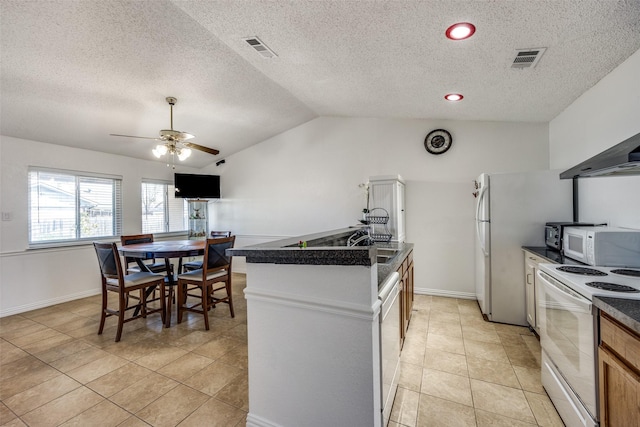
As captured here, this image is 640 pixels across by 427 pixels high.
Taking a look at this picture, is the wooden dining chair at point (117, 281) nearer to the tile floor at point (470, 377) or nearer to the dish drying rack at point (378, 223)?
the dish drying rack at point (378, 223)

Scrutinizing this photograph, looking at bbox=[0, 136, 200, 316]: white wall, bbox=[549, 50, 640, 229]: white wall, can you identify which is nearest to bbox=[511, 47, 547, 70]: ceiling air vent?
bbox=[549, 50, 640, 229]: white wall

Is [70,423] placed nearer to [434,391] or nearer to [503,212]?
[434,391]

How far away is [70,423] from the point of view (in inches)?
65.2

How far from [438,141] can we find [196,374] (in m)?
3.89

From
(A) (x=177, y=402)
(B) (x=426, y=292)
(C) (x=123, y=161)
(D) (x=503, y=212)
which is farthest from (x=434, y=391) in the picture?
(C) (x=123, y=161)

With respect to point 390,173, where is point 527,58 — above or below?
above

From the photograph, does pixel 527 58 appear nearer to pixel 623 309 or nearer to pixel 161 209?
pixel 623 309

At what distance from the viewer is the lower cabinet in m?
2.54

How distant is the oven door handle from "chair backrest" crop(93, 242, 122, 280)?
3.51m

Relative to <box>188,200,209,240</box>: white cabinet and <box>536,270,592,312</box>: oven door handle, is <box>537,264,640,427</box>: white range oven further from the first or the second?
<box>188,200,209,240</box>: white cabinet

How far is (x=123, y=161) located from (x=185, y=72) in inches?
107

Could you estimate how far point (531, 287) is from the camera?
8.68 ft

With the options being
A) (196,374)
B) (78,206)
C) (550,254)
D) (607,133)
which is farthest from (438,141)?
(78,206)

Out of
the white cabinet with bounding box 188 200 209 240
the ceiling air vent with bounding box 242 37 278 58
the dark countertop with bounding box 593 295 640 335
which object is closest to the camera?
the dark countertop with bounding box 593 295 640 335
